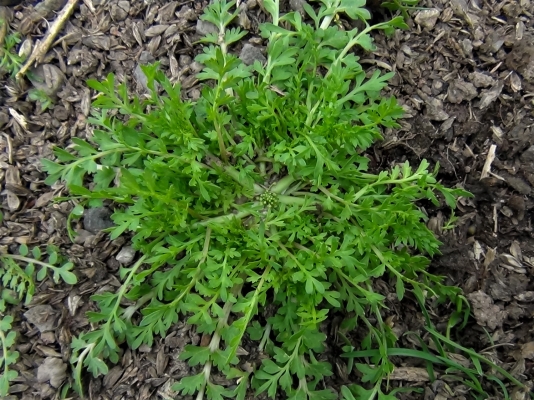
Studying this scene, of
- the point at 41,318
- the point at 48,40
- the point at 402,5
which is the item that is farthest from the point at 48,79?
the point at 402,5

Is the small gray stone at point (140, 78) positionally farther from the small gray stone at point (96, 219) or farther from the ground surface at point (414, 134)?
the small gray stone at point (96, 219)

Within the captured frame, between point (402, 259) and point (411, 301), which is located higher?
point (402, 259)

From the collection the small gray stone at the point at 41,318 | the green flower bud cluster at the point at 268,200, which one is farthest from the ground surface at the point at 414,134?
the green flower bud cluster at the point at 268,200

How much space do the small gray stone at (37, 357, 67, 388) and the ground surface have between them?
7 cm

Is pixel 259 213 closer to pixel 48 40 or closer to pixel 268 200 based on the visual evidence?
pixel 268 200

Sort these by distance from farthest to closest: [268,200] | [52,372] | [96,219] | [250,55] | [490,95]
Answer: [490,95] < [250,55] < [96,219] < [268,200] < [52,372]

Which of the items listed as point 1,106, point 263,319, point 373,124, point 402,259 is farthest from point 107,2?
point 402,259

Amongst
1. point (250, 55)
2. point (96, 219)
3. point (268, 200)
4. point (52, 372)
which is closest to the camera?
point (52, 372)

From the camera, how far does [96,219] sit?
2.88m

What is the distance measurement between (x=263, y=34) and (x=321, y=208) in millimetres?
1034

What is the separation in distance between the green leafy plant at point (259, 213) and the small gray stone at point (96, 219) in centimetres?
9

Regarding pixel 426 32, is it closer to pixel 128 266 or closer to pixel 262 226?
pixel 262 226

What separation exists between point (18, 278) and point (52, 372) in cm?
56

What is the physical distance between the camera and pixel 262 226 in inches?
98.5
